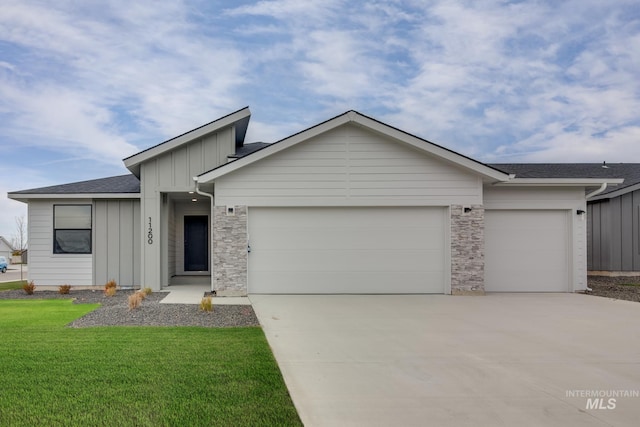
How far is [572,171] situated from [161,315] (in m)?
14.1

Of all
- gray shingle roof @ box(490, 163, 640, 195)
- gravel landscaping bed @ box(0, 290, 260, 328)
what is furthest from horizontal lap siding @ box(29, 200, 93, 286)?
gray shingle roof @ box(490, 163, 640, 195)

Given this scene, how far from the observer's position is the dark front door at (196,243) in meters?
16.8

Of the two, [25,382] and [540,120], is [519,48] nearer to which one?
[540,120]

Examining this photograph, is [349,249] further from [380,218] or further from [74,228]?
[74,228]

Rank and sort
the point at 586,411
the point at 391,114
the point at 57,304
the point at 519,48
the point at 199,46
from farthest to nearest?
the point at 391,114 < the point at 199,46 < the point at 519,48 < the point at 57,304 < the point at 586,411

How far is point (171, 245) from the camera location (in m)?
15.1

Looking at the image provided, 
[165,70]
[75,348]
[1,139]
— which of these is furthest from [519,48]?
[1,139]

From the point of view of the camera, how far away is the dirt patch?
1180 cm

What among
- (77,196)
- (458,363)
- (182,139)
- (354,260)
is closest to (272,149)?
(182,139)

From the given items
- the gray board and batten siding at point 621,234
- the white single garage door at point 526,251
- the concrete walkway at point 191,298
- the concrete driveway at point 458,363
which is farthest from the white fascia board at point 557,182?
the concrete walkway at point 191,298

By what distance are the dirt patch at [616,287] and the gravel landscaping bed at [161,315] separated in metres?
9.40

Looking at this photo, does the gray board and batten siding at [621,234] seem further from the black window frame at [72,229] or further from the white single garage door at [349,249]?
the black window frame at [72,229]

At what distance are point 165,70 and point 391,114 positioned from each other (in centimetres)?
1135

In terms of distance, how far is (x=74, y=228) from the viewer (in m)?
13.9
